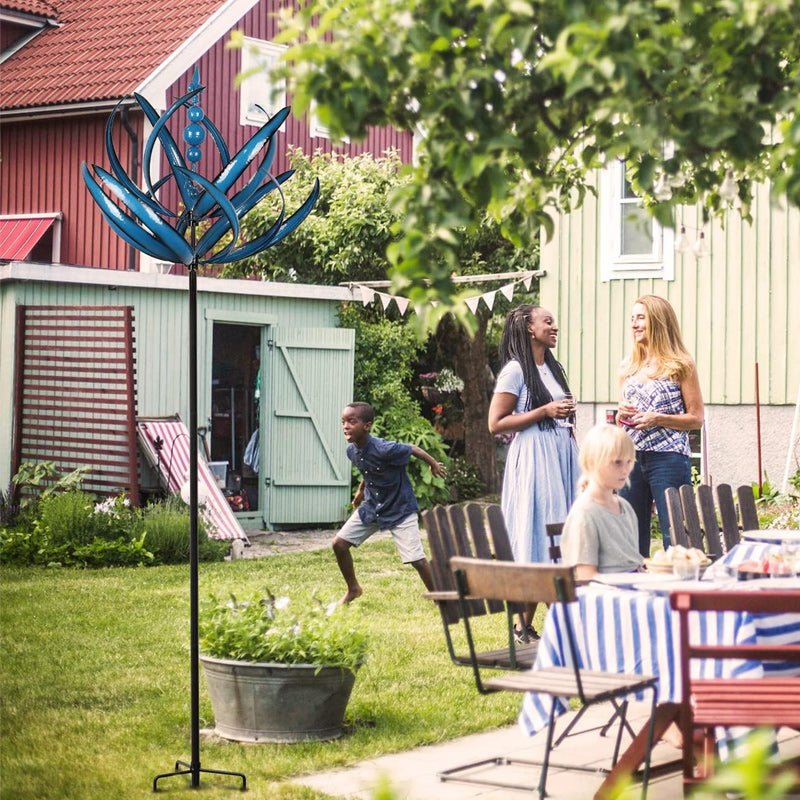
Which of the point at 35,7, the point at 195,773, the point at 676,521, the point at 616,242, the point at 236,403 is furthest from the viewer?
the point at 35,7

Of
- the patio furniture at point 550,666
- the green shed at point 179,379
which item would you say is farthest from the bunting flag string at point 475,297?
the patio furniture at point 550,666

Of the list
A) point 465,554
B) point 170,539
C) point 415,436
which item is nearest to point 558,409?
point 465,554

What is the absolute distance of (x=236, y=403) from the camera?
16828 mm

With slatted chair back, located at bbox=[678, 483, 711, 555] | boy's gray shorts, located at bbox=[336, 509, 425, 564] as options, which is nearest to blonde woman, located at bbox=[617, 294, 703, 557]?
slatted chair back, located at bbox=[678, 483, 711, 555]

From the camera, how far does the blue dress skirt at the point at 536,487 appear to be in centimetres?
779

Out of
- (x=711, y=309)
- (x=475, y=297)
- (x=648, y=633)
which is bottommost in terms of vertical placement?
(x=648, y=633)

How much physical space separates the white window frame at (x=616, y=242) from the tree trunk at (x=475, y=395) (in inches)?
185

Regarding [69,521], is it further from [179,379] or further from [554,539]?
[554,539]

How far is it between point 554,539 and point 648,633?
257cm

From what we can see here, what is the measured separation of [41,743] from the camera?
602 centimetres

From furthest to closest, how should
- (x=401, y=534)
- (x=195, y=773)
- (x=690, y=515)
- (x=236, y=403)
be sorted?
(x=236, y=403)
(x=401, y=534)
(x=690, y=515)
(x=195, y=773)

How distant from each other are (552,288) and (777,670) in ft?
36.6

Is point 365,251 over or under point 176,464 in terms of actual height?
over

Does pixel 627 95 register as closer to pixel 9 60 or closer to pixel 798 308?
pixel 798 308
